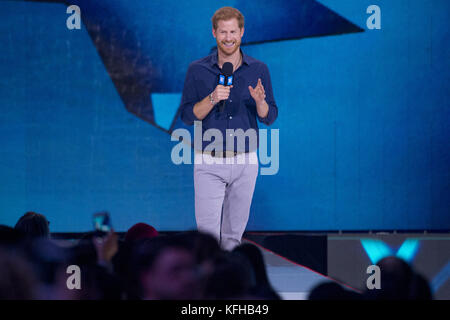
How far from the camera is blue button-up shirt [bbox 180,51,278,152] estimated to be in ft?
8.23

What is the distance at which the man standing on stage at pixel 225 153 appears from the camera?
2449 mm

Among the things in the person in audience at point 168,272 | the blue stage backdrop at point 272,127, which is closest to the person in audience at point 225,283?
the person in audience at point 168,272

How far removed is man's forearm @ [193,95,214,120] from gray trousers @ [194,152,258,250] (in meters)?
0.19

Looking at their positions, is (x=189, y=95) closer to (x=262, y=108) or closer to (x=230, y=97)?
(x=230, y=97)

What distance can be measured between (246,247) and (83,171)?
2.99 meters

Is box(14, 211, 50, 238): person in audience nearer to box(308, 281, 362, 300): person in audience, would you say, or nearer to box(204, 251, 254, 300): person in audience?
box(204, 251, 254, 300): person in audience

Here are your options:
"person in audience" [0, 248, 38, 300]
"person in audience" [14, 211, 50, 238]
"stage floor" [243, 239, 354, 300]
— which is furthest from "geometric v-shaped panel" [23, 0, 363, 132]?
"person in audience" [0, 248, 38, 300]

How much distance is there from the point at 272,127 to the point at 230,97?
184cm

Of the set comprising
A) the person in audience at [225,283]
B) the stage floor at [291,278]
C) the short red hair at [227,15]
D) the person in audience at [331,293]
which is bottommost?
the stage floor at [291,278]

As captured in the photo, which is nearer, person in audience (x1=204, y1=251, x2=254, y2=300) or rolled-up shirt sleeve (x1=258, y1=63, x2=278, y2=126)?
person in audience (x1=204, y1=251, x2=254, y2=300)

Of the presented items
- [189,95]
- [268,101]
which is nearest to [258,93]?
[268,101]

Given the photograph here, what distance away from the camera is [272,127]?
442 centimetres

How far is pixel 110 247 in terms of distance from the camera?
159 cm

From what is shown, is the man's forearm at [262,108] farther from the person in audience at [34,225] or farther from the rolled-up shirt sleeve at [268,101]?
the person in audience at [34,225]
